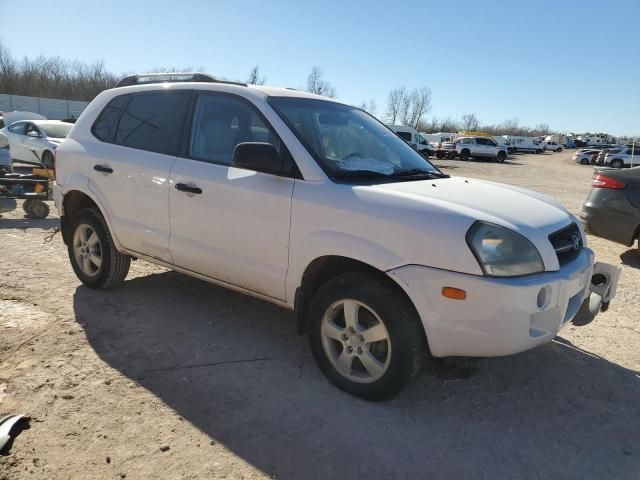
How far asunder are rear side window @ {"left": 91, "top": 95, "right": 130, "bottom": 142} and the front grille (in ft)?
12.0

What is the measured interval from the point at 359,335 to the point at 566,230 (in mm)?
1455

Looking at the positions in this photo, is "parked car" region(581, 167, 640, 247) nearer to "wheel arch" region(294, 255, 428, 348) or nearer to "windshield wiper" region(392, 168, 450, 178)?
"windshield wiper" region(392, 168, 450, 178)

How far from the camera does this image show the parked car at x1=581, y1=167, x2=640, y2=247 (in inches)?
248

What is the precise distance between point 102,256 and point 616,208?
6.12 meters

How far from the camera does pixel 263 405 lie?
294cm

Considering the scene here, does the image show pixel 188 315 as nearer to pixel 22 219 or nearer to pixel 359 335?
pixel 359 335

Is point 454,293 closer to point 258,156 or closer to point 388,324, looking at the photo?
point 388,324

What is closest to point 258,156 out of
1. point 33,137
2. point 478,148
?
point 33,137

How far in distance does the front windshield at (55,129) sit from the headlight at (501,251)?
14031 mm

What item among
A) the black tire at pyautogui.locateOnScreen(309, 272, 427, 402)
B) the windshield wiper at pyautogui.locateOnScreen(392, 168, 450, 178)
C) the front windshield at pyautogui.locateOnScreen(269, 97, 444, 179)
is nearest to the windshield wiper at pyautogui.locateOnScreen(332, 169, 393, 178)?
the front windshield at pyautogui.locateOnScreen(269, 97, 444, 179)

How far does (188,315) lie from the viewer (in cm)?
422

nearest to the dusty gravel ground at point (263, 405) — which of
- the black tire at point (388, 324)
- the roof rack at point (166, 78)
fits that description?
the black tire at point (388, 324)

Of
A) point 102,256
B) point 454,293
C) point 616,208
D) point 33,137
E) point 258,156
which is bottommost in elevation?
point 33,137

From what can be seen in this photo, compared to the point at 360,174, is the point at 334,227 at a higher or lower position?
lower
